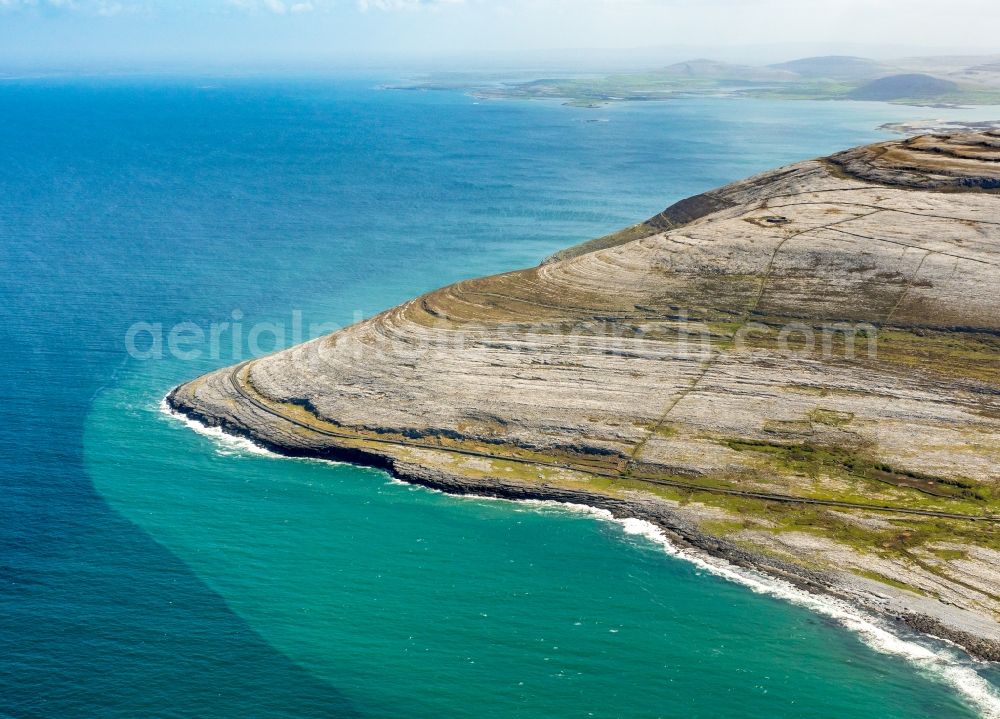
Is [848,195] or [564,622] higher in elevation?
[848,195]

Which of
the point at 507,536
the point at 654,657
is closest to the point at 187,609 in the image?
the point at 507,536

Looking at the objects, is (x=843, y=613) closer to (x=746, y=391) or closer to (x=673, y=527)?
(x=673, y=527)

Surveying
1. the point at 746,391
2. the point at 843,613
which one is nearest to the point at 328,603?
the point at 843,613

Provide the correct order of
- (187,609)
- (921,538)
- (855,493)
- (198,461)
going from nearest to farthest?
(187,609)
(921,538)
(855,493)
(198,461)

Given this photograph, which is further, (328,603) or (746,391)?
(746,391)

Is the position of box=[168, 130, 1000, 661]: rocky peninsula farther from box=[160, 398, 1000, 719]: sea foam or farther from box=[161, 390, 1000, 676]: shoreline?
box=[160, 398, 1000, 719]: sea foam

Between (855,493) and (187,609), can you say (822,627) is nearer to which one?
(855,493)
